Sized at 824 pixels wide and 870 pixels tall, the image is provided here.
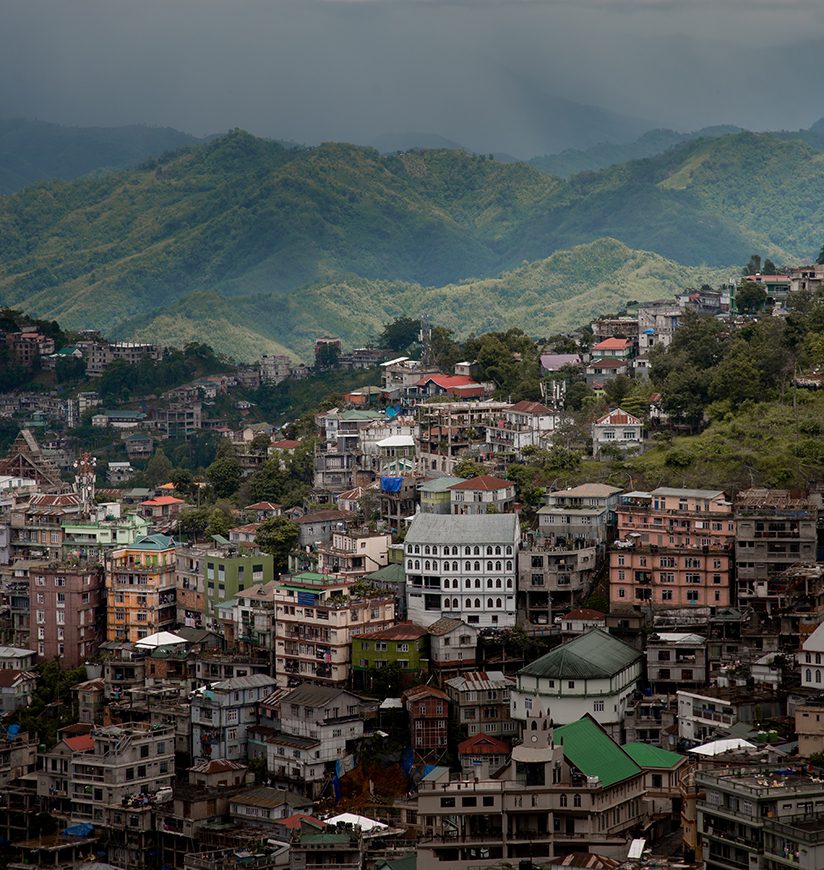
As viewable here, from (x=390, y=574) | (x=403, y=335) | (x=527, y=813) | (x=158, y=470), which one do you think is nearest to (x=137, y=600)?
(x=390, y=574)

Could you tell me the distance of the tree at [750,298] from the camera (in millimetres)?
56688

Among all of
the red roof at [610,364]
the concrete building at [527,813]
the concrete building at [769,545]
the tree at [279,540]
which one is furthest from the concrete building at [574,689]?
the red roof at [610,364]

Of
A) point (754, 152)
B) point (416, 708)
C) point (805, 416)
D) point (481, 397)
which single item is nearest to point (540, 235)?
point (754, 152)

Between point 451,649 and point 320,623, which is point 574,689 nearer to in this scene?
point 451,649

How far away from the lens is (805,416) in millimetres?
42844

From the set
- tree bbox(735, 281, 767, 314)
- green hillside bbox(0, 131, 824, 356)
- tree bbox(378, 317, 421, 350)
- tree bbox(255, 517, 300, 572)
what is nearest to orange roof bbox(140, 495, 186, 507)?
tree bbox(255, 517, 300, 572)

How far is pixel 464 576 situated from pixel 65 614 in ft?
29.6

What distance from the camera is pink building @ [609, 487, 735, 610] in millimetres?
36125

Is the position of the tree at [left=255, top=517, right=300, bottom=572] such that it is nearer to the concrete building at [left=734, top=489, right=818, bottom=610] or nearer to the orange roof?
the orange roof

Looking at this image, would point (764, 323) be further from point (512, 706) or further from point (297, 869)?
point (297, 869)

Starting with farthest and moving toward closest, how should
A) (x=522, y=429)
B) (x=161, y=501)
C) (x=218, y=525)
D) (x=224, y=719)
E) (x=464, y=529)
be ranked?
(x=161, y=501) → (x=522, y=429) → (x=218, y=525) → (x=464, y=529) → (x=224, y=719)

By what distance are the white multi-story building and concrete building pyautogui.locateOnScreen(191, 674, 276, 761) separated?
12.4 feet

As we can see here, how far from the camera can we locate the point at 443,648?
35656 millimetres

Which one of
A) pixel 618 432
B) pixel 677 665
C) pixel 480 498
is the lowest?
pixel 677 665
